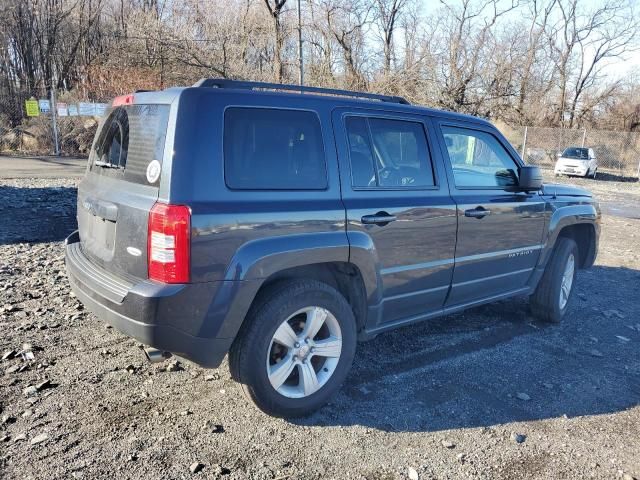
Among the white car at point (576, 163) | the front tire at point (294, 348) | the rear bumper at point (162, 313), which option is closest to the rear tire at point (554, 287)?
the front tire at point (294, 348)

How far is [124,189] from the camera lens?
3.10 metres

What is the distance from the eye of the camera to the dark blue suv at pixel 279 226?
2.81 meters

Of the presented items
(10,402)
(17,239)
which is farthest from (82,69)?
(10,402)

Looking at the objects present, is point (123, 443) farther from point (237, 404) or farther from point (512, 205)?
point (512, 205)

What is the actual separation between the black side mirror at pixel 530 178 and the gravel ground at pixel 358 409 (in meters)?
1.41

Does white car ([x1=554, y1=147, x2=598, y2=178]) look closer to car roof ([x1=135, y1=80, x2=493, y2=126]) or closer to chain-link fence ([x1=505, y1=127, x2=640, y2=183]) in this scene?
chain-link fence ([x1=505, y1=127, x2=640, y2=183])

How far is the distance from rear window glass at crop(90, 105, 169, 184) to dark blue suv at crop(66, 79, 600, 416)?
1 cm

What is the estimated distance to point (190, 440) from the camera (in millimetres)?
3037

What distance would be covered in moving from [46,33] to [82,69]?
4.02 meters

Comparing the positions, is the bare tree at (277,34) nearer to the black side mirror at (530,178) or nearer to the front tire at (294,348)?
the black side mirror at (530,178)

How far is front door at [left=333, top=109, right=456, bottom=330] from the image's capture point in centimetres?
346

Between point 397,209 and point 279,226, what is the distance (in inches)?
38.6

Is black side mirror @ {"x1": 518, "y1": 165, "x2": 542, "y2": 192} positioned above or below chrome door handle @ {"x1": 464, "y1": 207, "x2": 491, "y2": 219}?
above

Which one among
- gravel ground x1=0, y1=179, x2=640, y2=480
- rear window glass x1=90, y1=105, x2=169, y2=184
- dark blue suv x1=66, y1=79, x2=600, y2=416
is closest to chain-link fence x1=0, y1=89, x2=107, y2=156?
gravel ground x1=0, y1=179, x2=640, y2=480
